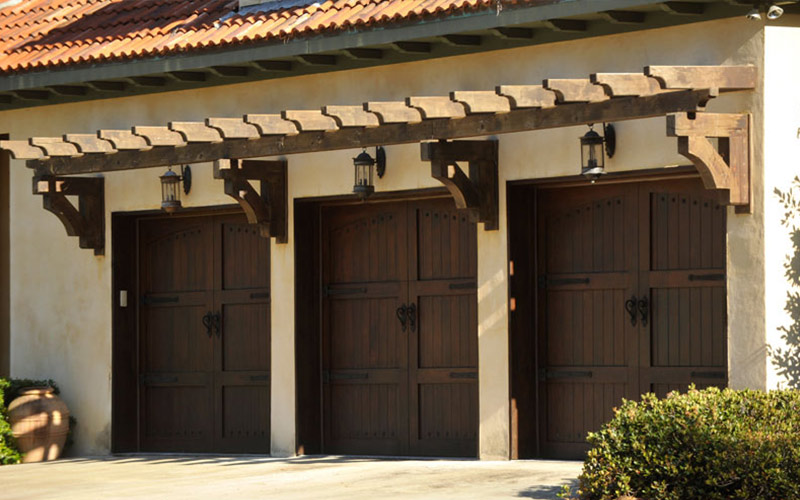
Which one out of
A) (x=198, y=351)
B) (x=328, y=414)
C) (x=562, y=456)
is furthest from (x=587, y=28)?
(x=198, y=351)

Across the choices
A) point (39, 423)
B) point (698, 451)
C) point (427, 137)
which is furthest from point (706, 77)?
point (39, 423)

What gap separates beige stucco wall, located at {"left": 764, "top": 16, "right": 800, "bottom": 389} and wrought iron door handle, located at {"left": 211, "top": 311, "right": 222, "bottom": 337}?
6.36 metres

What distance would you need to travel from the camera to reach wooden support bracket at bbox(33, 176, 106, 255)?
1565 centimetres

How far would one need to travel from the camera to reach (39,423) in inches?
615

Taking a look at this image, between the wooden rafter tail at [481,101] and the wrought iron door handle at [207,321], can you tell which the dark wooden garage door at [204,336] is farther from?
the wooden rafter tail at [481,101]

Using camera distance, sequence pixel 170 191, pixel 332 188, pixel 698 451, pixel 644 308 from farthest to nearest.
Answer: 1. pixel 170 191
2. pixel 332 188
3. pixel 644 308
4. pixel 698 451

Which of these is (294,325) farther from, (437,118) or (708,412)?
(708,412)

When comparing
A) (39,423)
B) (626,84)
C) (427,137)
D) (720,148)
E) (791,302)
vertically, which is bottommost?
(39,423)

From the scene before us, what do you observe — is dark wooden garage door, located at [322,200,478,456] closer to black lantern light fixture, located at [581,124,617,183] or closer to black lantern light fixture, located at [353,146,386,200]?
black lantern light fixture, located at [353,146,386,200]

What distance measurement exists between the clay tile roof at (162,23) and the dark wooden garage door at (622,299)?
212 centimetres

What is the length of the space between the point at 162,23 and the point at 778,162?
7.41 metres

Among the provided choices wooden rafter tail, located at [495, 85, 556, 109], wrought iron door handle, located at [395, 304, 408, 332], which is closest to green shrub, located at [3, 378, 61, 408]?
wrought iron door handle, located at [395, 304, 408, 332]

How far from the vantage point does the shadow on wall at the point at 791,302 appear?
38.2ft

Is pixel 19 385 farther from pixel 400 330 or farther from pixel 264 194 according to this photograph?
pixel 400 330
